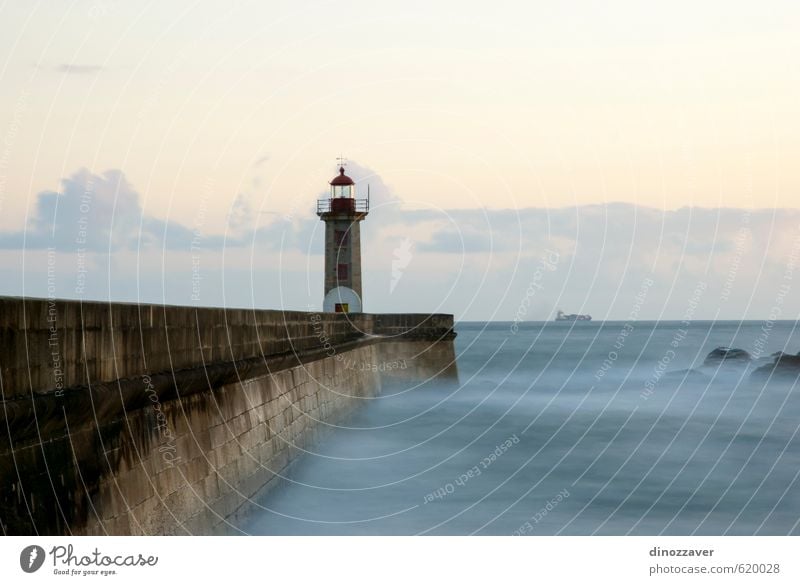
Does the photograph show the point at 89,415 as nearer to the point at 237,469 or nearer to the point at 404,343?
the point at 237,469

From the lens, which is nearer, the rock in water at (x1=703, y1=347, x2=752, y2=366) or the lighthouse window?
the lighthouse window

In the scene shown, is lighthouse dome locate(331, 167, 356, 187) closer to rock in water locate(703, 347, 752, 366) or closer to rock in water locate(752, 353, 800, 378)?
rock in water locate(752, 353, 800, 378)

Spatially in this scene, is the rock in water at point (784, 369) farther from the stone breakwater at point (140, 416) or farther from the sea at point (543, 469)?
the stone breakwater at point (140, 416)

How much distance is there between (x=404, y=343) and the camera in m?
27.5

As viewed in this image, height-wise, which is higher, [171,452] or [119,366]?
[119,366]

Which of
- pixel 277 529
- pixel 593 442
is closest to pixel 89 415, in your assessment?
pixel 277 529

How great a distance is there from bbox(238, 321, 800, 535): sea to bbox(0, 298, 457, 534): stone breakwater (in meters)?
0.71

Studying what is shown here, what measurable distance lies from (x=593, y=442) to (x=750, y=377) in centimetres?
2209

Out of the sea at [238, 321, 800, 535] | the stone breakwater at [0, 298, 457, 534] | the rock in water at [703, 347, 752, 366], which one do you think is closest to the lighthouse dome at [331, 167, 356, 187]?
the sea at [238, 321, 800, 535]

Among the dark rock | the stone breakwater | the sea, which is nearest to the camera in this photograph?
the stone breakwater

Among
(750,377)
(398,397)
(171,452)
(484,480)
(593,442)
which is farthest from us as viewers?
(750,377)

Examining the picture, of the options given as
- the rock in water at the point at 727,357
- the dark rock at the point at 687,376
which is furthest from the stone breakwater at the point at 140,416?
the rock in water at the point at 727,357

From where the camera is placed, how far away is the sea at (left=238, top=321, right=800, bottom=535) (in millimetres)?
10672

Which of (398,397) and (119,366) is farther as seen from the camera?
(398,397)
